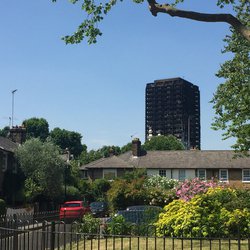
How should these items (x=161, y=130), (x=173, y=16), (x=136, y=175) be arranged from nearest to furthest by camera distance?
(x=173, y=16) < (x=136, y=175) < (x=161, y=130)

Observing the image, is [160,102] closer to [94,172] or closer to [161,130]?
[161,130]

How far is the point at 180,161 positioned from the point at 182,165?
1.05 m

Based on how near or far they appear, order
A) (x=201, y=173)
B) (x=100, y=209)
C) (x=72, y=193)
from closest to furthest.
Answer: (x=100, y=209) → (x=72, y=193) → (x=201, y=173)

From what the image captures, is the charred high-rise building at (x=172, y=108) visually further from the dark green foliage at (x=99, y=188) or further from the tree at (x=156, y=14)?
the tree at (x=156, y=14)

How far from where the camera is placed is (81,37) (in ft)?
44.5

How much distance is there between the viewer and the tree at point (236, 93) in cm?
2723

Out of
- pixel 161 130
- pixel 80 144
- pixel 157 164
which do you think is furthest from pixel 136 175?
pixel 161 130

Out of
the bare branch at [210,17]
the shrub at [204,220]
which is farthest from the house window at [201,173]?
the bare branch at [210,17]

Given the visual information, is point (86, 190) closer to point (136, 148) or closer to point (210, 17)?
point (136, 148)

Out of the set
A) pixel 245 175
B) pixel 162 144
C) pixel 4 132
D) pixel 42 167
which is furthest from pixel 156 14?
pixel 4 132

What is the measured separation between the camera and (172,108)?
166m

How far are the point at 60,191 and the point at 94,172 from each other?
12744 mm

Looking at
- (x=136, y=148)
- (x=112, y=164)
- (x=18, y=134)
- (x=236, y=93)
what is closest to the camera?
(x=236, y=93)

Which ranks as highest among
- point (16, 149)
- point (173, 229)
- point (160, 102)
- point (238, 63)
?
point (160, 102)
